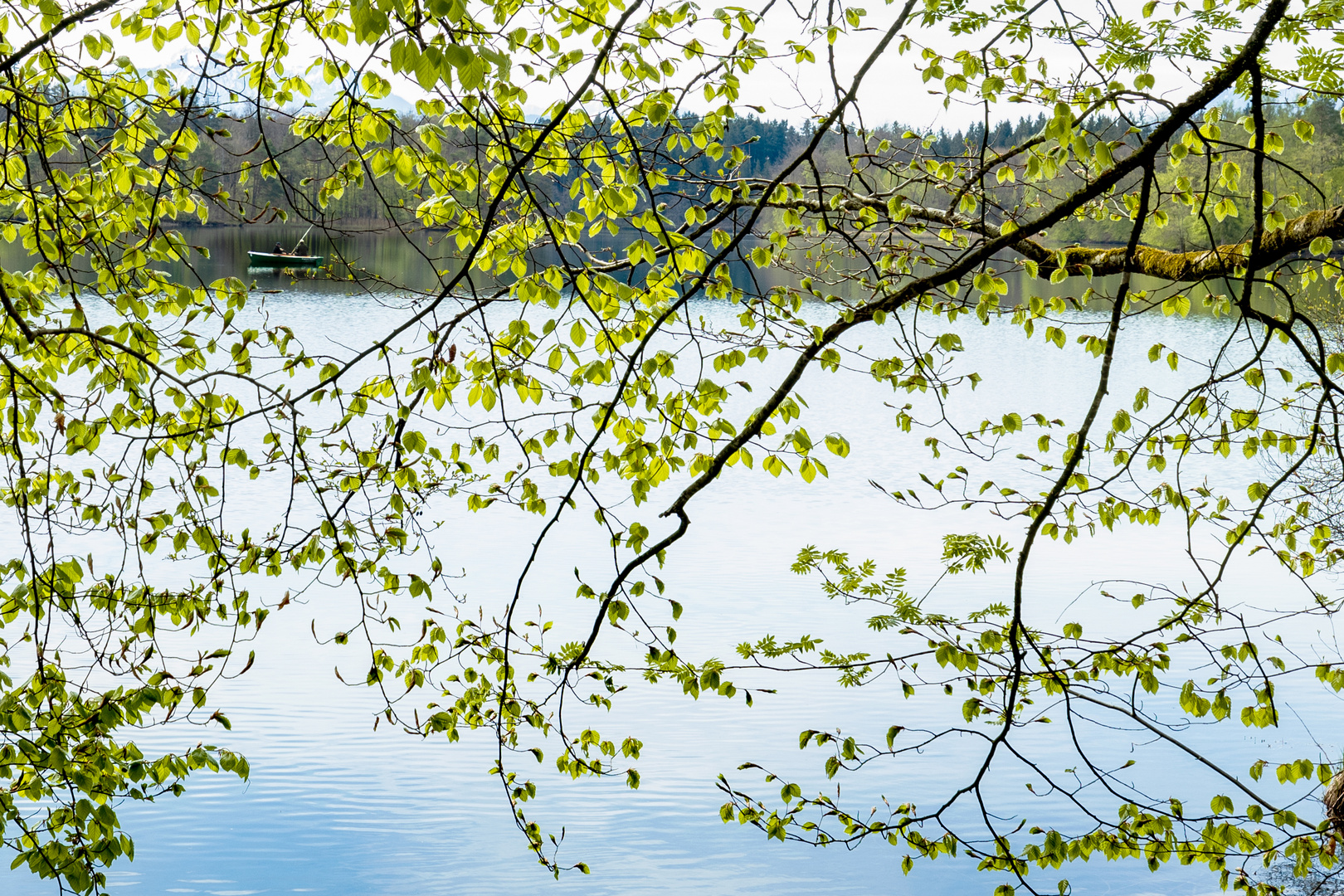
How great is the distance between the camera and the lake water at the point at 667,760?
10766mm

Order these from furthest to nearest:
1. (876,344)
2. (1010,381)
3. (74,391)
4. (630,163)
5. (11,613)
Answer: (876,344) < (1010,381) < (74,391) < (630,163) < (11,613)

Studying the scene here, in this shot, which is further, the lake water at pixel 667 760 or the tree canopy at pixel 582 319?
the lake water at pixel 667 760

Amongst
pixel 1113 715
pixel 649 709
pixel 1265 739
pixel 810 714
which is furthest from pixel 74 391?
pixel 1265 739

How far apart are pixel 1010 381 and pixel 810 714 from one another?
18.9 m

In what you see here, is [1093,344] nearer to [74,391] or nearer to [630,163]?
[630,163]

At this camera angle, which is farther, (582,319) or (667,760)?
(667,760)

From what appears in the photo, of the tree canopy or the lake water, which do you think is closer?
the tree canopy

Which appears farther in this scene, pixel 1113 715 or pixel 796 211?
pixel 1113 715

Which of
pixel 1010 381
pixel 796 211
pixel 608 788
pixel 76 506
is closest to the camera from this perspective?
Answer: pixel 76 506

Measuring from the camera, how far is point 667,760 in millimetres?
12312

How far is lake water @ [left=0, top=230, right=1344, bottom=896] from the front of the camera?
424 inches

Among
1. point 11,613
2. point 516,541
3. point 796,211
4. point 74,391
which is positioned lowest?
point 11,613

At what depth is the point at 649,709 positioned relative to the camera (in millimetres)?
13508

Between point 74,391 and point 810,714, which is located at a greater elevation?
point 74,391
